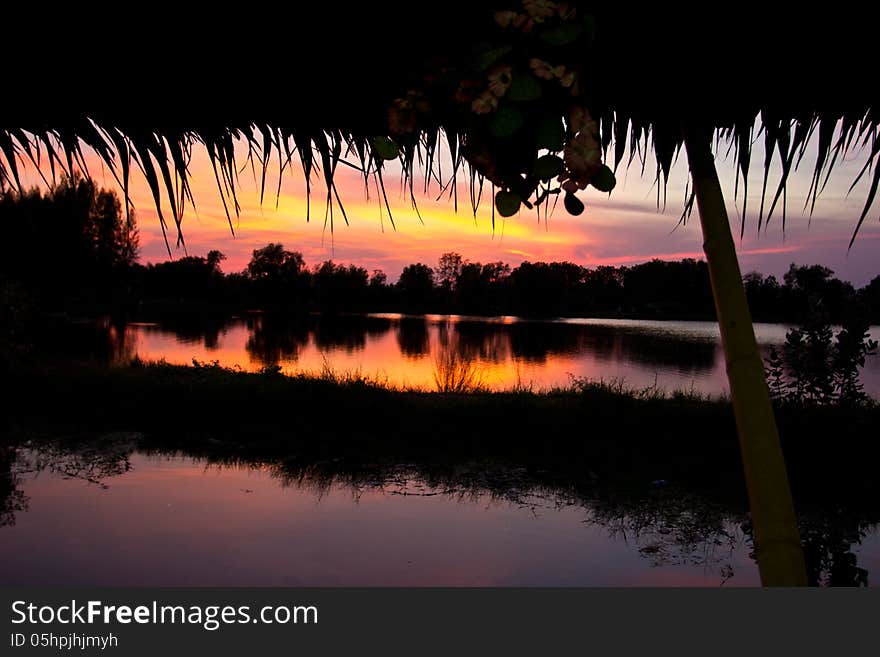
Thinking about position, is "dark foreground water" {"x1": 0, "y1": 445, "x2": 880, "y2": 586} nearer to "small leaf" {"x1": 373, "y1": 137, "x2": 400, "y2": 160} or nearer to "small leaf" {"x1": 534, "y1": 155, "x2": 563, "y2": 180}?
"small leaf" {"x1": 373, "y1": 137, "x2": 400, "y2": 160}

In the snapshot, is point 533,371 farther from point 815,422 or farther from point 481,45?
point 481,45

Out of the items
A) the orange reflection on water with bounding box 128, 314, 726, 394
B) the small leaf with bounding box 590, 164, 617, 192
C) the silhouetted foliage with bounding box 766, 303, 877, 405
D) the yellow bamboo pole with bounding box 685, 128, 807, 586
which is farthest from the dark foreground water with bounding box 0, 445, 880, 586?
the orange reflection on water with bounding box 128, 314, 726, 394

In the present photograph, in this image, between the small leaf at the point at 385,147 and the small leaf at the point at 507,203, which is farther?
the small leaf at the point at 385,147

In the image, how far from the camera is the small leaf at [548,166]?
1.36 metres

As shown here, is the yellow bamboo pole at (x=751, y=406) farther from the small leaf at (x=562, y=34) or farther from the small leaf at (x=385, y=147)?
the small leaf at (x=385, y=147)

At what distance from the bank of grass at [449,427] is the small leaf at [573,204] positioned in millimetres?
5893

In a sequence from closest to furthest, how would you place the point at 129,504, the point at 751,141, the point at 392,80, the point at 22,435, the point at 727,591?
1. the point at 727,591
2. the point at 392,80
3. the point at 751,141
4. the point at 129,504
5. the point at 22,435

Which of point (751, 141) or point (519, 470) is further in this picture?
point (519, 470)

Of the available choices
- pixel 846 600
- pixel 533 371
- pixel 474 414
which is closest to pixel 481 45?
pixel 846 600

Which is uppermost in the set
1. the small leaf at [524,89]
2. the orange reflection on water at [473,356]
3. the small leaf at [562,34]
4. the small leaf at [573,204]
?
the small leaf at [562,34]

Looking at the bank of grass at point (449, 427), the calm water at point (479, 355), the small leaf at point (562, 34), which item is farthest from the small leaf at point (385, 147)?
the calm water at point (479, 355)

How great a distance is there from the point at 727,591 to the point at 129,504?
19.0 feet

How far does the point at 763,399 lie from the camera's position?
5.12 feet

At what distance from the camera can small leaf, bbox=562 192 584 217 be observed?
1380mm
